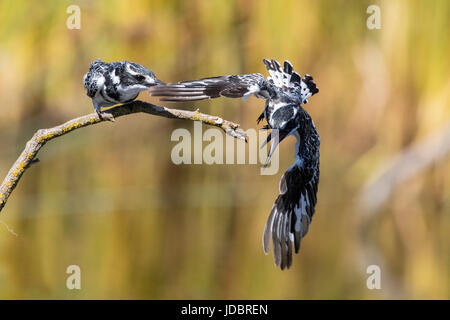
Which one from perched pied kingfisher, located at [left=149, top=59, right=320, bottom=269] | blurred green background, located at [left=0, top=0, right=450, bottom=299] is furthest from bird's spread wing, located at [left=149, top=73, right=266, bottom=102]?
blurred green background, located at [left=0, top=0, right=450, bottom=299]

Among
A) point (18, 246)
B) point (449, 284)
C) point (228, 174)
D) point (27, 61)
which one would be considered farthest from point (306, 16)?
point (18, 246)

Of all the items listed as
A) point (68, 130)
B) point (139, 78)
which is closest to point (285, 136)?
point (139, 78)

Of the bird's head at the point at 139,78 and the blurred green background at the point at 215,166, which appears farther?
the blurred green background at the point at 215,166


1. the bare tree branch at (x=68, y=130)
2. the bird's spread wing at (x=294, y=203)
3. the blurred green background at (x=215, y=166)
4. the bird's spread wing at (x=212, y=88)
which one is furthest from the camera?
the blurred green background at (x=215, y=166)

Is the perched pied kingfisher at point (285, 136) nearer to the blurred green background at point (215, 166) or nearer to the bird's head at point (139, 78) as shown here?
the bird's head at point (139, 78)

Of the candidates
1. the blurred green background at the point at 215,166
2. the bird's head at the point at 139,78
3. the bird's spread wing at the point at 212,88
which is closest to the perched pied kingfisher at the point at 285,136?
the bird's spread wing at the point at 212,88

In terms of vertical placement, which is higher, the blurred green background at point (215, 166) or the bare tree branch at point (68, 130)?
the blurred green background at point (215, 166)

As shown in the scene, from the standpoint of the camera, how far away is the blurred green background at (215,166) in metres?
3.14

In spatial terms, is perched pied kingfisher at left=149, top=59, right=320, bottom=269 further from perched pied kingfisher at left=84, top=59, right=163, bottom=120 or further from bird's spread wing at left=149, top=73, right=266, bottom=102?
perched pied kingfisher at left=84, top=59, right=163, bottom=120

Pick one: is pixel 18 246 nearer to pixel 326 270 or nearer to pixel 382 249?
pixel 326 270

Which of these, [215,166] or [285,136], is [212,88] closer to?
[285,136]

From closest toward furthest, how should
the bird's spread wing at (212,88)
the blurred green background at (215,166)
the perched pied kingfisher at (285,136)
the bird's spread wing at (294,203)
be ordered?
the bird's spread wing at (212,88), the perched pied kingfisher at (285,136), the bird's spread wing at (294,203), the blurred green background at (215,166)

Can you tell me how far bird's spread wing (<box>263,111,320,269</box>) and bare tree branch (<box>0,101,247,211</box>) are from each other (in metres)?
0.49

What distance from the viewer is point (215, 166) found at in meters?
3.71
